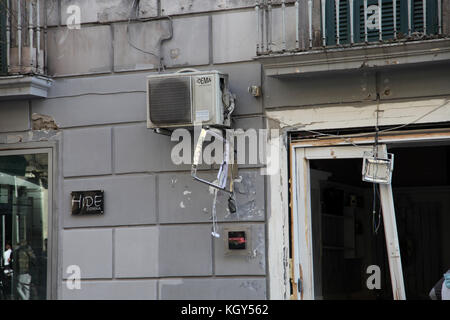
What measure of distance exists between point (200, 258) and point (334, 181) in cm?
261

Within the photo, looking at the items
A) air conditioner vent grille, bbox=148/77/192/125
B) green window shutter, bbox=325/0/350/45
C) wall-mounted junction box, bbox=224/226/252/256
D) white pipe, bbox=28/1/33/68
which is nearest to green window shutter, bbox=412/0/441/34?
green window shutter, bbox=325/0/350/45

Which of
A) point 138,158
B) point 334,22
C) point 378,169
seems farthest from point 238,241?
point 334,22

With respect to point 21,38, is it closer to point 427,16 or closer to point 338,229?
point 427,16

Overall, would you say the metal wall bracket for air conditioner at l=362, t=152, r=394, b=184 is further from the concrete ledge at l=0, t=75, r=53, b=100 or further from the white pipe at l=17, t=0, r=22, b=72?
the white pipe at l=17, t=0, r=22, b=72

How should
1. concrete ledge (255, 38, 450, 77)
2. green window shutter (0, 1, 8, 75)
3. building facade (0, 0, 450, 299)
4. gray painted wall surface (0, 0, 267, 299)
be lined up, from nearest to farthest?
concrete ledge (255, 38, 450, 77) → building facade (0, 0, 450, 299) → gray painted wall surface (0, 0, 267, 299) → green window shutter (0, 1, 8, 75)

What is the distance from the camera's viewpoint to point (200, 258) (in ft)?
23.9

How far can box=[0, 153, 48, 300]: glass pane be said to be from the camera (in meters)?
7.96

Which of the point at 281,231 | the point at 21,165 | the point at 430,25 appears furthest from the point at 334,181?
the point at 21,165

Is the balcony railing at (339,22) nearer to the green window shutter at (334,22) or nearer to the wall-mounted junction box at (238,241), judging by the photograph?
the green window shutter at (334,22)

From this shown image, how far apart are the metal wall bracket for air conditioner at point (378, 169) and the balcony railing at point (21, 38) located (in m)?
3.59

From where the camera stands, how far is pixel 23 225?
809 cm

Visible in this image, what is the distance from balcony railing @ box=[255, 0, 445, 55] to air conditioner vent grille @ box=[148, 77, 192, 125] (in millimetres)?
838

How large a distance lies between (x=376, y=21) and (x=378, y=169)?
1.41 metres

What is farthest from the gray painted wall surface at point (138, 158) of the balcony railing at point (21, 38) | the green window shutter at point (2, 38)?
the green window shutter at point (2, 38)
